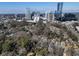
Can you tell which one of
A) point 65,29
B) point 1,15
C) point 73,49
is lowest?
point 73,49

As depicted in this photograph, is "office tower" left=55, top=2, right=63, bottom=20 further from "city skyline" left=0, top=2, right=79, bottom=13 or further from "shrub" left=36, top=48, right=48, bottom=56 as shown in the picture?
"shrub" left=36, top=48, right=48, bottom=56

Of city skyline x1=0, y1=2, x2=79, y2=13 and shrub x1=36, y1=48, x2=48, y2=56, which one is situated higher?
city skyline x1=0, y1=2, x2=79, y2=13

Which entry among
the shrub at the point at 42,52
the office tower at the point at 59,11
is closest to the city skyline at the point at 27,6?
the office tower at the point at 59,11

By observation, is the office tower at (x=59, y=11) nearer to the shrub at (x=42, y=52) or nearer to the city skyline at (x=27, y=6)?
the city skyline at (x=27, y=6)

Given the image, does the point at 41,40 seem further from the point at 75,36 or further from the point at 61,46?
the point at 75,36

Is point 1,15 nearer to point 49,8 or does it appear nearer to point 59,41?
point 49,8

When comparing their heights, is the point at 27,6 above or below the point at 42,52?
above

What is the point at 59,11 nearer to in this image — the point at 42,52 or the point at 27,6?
the point at 27,6

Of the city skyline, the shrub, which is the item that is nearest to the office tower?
the city skyline

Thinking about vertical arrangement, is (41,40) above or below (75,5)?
below

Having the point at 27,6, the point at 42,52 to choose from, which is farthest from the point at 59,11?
the point at 42,52

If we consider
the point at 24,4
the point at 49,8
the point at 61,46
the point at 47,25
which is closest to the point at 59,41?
the point at 61,46
